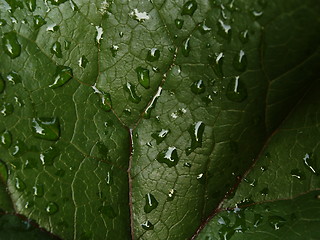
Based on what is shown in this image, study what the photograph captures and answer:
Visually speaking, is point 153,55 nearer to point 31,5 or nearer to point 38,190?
point 31,5

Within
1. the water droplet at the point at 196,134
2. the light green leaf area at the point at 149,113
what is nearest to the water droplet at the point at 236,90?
the light green leaf area at the point at 149,113

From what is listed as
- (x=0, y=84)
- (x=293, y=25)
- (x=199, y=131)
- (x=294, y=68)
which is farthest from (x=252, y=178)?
(x=0, y=84)

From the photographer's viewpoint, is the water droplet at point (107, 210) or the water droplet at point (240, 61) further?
the water droplet at point (107, 210)

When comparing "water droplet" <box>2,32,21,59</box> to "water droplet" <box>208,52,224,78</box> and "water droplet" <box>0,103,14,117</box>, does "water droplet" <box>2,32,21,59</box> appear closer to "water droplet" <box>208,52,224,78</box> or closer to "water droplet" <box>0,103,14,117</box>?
"water droplet" <box>0,103,14,117</box>

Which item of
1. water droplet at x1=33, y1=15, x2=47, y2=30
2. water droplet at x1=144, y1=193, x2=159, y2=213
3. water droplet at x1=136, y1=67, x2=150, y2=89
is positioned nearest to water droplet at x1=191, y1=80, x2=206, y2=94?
water droplet at x1=136, y1=67, x2=150, y2=89

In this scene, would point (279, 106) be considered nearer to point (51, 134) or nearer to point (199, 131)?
point (199, 131)

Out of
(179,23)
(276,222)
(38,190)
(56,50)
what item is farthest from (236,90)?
(38,190)

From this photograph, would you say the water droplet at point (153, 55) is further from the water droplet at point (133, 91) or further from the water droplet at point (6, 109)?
the water droplet at point (6, 109)
